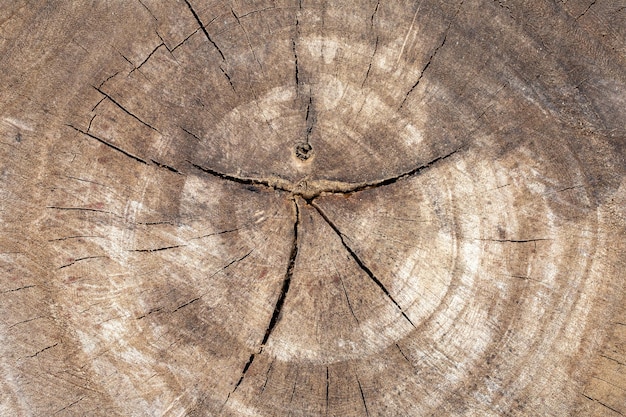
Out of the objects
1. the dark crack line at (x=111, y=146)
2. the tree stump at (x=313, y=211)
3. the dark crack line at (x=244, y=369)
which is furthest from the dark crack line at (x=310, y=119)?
the dark crack line at (x=244, y=369)

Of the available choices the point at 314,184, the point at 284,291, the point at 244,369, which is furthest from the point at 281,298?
the point at 314,184

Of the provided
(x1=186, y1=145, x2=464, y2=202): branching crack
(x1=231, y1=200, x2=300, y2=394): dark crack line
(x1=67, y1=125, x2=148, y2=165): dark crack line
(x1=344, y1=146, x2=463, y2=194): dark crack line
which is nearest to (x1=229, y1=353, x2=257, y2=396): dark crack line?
(x1=231, y1=200, x2=300, y2=394): dark crack line

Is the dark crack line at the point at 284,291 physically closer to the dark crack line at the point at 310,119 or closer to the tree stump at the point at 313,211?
the tree stump at the point at 313,211

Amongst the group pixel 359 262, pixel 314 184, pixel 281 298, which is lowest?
pixel 281 298

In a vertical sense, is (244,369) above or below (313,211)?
below

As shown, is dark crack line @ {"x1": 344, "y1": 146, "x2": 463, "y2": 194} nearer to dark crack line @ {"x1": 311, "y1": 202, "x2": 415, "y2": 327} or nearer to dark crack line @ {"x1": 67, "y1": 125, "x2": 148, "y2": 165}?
dark crack line @ {"x1": 311, "y1": 202, "x2": 415, "y2": 327}

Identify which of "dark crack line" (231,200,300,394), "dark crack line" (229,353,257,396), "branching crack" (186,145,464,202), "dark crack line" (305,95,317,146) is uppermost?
"dark crack line" (305,95,317,146)

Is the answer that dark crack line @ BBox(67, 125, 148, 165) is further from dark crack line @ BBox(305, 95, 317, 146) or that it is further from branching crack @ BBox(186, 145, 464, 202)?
dark crack line @ BBox(305, 95, 317, 146)

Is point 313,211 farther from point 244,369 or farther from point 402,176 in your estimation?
point 244,369

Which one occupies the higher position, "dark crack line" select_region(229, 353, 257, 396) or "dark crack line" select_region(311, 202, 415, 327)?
"dark crack line" select_region(311, 202, 415, 327)
